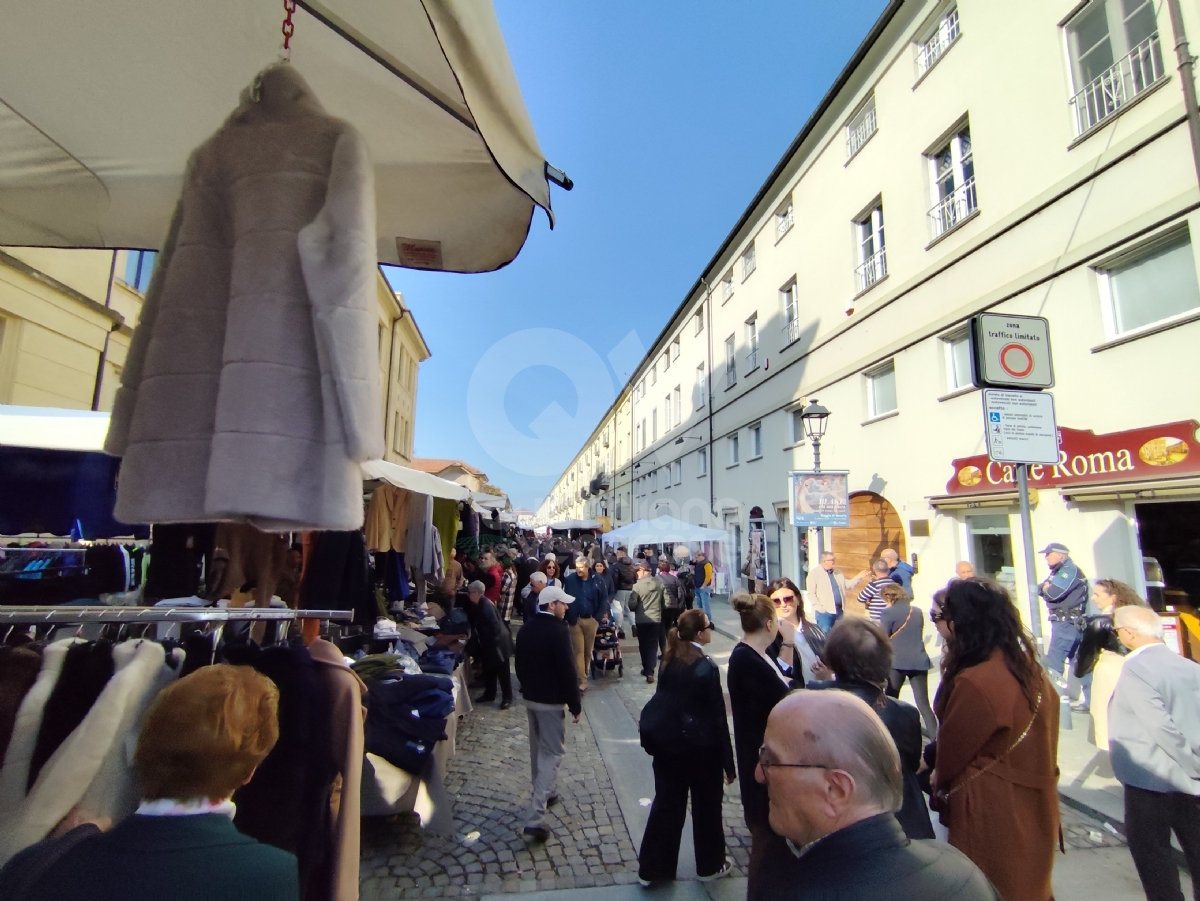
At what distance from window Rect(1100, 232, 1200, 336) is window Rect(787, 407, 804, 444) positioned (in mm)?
7758

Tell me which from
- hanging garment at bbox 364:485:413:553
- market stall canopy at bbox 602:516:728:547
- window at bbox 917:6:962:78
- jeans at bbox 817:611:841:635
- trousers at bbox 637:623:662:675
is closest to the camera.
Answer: hanging garment at bbox 364:485:413:553

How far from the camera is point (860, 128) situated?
13.0 metres

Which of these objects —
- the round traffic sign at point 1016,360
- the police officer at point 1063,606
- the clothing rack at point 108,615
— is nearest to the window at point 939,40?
the round traffic sign at point 1016,360

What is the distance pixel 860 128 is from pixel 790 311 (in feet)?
14.8

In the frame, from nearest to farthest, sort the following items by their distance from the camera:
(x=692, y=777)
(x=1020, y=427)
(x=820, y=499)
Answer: (x=692, y=777)
(x=1020, y=427)
(x=820, y=499)

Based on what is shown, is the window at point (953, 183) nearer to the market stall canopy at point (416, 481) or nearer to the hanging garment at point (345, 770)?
the market stall canopy at point (416, 481)

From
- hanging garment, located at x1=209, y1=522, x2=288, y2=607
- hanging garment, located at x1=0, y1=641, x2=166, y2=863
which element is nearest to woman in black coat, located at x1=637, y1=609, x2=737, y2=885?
hanging garment, located at x1=209, y1=522, x2=288, y2=607

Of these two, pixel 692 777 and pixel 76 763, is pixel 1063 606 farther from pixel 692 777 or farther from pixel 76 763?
pixel 76 763

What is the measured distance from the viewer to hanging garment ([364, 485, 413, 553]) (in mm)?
5949

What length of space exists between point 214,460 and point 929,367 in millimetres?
11026

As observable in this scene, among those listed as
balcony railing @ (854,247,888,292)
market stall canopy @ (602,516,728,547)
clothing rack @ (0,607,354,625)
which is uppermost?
balcony railing @ (854,247,888,292)

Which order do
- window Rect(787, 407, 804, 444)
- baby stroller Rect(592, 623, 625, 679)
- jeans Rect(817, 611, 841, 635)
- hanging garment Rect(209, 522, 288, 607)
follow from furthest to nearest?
1. window Rect(787, 407, 804, 444)
2. baby stroller Rect(592, 623, 625, 679)
3. jeans Rect(817, 611, 841, 635)
4. hanging garment Rect(209, 522, 288, 607)

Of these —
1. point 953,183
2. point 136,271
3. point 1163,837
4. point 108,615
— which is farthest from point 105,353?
point 953,183

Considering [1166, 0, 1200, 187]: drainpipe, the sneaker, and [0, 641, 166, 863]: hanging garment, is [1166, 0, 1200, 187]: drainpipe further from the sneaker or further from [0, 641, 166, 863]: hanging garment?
[0, 641, 166, 863]: hanging garment
